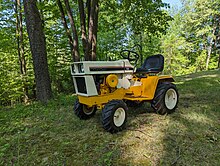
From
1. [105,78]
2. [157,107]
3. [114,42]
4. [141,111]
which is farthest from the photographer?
[114,42]

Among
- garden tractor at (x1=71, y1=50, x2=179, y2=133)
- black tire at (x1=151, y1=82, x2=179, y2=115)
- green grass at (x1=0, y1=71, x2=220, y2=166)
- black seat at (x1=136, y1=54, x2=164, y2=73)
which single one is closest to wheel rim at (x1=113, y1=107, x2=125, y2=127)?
garden tractor at (x1=71, y1=50, x2=179, y2=133)

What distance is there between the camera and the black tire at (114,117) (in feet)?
9.63

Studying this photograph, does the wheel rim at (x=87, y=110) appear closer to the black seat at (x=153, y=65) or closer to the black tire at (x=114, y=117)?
the black tire at (x=114, y=117)

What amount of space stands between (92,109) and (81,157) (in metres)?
1.61

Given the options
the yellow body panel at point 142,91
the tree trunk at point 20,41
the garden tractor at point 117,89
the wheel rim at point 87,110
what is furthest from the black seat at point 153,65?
the tree trunk at point 20,41

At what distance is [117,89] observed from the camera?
3.60m

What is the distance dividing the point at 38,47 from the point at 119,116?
Answer: 327 cm

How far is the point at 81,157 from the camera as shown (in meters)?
2.38

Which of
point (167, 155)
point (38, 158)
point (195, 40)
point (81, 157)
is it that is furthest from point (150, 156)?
point (195, 40)

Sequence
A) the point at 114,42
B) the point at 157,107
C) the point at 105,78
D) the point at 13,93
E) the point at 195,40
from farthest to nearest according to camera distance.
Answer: the point at 195,40 → the point at 114,42 → the point at 13,93 → the point at 157,107 → the point at 105,78

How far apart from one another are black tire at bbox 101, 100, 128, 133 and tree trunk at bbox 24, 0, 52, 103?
2841 millimetres

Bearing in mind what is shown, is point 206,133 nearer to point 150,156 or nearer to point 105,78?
point 150,156

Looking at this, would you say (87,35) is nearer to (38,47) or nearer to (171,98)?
(38,47)

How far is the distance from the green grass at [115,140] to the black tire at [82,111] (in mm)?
121
